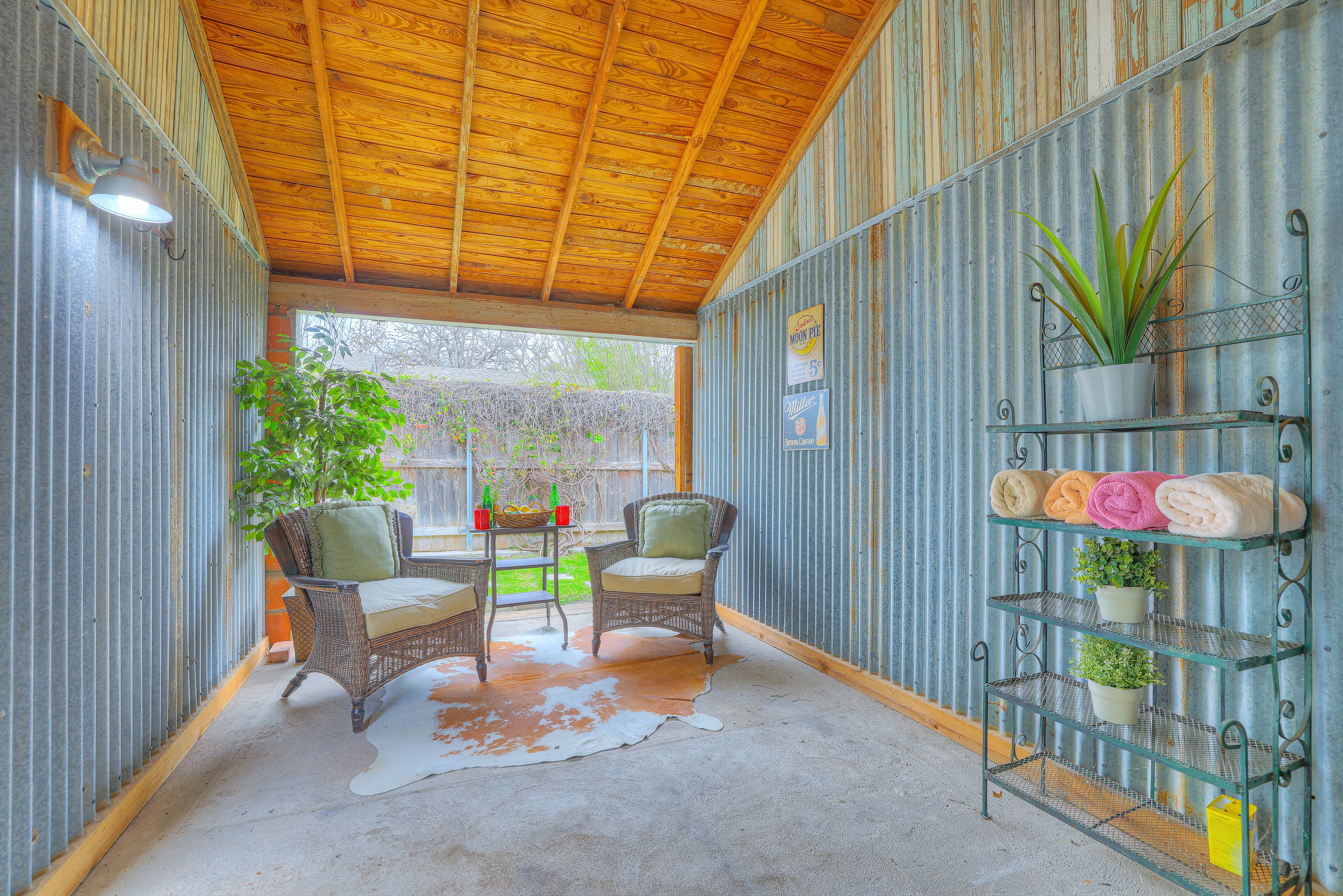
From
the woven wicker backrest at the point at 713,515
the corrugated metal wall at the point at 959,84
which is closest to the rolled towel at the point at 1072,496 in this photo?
the corrugated metal wall at the point at 959,84

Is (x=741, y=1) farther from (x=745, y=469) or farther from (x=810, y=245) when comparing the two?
(x=745, y=469)

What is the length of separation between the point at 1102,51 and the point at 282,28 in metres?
3.41

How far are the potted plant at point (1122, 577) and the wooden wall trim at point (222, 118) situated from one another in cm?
405

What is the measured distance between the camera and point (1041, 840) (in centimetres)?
189

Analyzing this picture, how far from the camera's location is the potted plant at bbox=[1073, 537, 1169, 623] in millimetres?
1773

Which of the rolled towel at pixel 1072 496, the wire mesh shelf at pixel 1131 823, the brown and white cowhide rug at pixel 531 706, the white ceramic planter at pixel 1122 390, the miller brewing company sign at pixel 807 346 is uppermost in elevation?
the miller brewing company sign at pixel 807 346

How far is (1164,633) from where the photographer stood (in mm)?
1708

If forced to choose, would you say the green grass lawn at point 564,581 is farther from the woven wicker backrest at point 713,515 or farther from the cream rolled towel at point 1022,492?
the cream rolled towel at point 1022,492

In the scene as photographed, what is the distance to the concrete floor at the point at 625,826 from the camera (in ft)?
5.60

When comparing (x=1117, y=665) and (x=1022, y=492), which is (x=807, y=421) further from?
(x=1117, y=665)

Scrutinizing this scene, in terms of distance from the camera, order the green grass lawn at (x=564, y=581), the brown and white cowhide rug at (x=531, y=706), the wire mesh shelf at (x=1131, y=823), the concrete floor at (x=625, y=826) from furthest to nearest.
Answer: the green grass lawn at (x=564, y=581) < the brown and white cowhide rug at (x=531, y=706) < the concrete floor at (x=625, y=826) < the wire mesh shelf at (x=1131, y=823)

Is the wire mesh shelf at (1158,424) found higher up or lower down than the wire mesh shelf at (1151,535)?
higher up

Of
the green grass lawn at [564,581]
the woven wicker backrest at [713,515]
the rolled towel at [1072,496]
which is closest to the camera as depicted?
the rolled towel at [1072,496]

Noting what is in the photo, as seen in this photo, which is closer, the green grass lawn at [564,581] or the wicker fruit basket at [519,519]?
the wicker fruit basket at [519,519]
